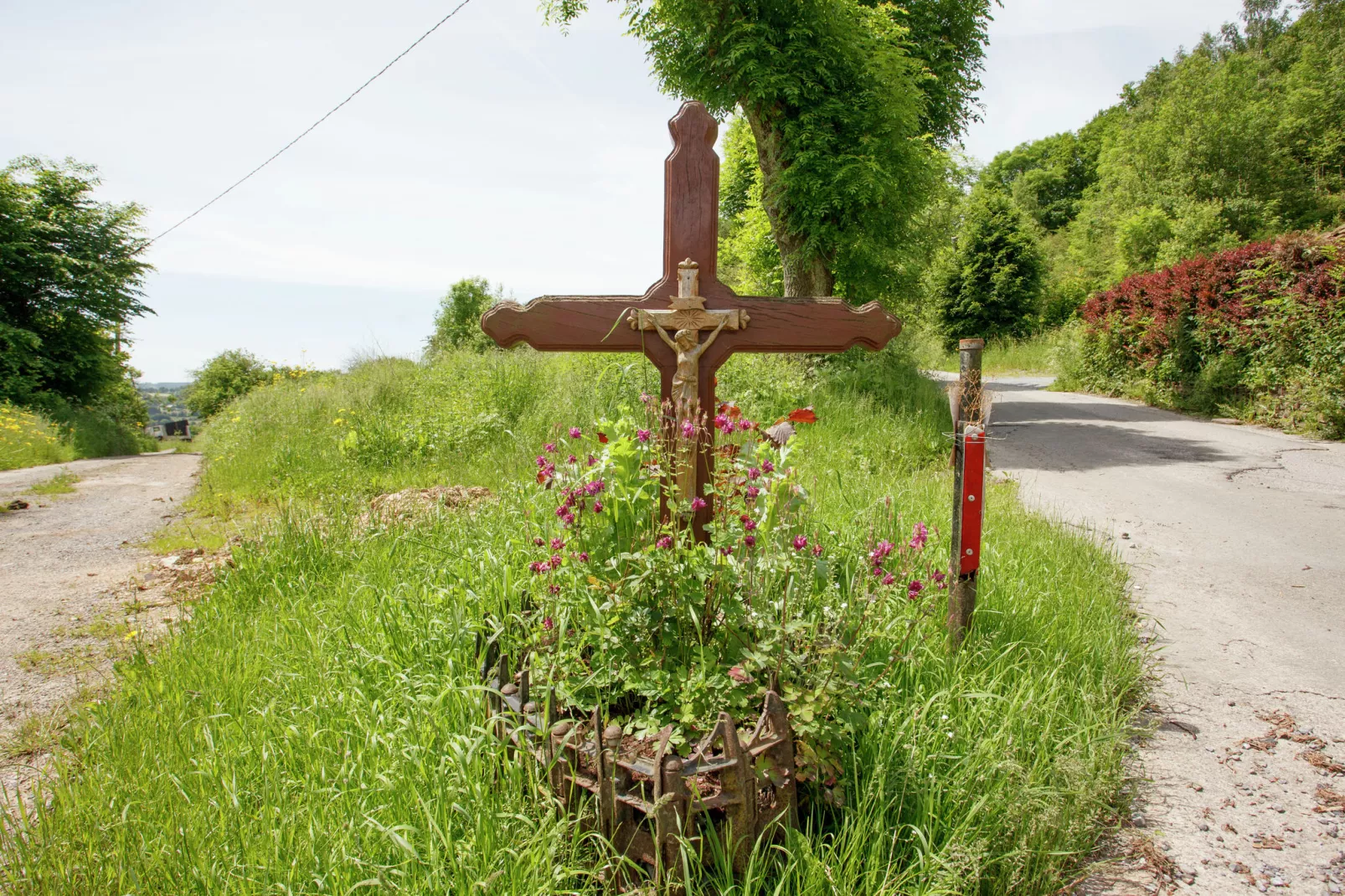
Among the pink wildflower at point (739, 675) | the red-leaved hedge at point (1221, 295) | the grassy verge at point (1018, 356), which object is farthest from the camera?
the grassy verge at point (1018, 356)

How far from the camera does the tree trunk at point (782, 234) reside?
10.5 m

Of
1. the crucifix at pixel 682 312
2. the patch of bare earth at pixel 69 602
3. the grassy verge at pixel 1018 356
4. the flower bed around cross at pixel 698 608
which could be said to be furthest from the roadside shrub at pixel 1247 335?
the patch of bare earth at pixel 69 602

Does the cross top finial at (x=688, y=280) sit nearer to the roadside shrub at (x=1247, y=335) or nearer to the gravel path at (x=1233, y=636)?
the gravel path at (x=1233, y=636)

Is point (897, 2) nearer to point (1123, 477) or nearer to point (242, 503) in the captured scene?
point (1123, 477)

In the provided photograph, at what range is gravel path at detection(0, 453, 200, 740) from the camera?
3.39 metres

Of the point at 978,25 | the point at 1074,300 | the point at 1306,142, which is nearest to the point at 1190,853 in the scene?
the point at 978,25

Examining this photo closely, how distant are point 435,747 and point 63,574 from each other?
4.68 metres

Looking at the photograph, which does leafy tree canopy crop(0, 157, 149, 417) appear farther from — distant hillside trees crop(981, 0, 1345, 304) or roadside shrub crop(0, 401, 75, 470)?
distant hillside trees crop(981, 0, 1345, 304)

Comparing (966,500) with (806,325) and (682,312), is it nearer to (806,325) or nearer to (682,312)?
(806,325)

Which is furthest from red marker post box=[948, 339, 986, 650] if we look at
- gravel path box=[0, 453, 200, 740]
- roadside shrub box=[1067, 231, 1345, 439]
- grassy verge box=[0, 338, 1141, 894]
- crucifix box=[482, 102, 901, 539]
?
roadside shrub box=[1067, 231, 1345, 439]

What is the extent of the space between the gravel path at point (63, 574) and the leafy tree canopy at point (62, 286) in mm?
10863

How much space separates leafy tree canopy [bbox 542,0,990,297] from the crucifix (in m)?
7.36

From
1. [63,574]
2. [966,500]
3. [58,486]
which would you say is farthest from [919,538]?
[58,486]

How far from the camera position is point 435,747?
2.13 m
